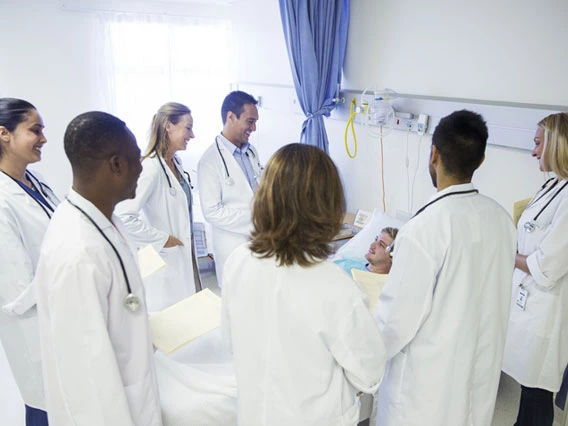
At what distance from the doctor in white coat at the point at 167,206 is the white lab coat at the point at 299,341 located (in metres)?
1.14

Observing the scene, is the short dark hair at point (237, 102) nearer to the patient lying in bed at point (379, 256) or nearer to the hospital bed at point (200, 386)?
the patient lying in bed at point (379, 256)

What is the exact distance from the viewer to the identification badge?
1.67 meters

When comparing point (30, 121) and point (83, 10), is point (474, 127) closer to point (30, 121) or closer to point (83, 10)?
point (30, 121)

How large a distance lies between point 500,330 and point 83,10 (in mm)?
4398

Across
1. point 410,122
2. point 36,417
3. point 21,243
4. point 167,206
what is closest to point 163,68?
point 167,206

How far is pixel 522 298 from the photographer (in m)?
1.68

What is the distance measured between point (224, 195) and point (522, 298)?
4.99 feet

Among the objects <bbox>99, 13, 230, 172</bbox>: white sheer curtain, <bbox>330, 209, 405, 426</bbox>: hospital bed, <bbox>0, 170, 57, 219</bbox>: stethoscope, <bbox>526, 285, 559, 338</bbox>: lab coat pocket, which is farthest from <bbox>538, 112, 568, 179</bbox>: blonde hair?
<bbox>99, 13, 230, 172</bbox>: white sheer curtain

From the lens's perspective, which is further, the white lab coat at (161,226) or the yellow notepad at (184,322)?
the white lab coat at (161,226)

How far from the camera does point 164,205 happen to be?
7.14ft

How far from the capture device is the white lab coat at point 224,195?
2309mm

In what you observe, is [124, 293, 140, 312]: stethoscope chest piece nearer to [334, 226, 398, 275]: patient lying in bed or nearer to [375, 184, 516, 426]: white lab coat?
[375, 184, 516, 426]: white lab coat

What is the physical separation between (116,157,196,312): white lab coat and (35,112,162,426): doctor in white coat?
1.01 m

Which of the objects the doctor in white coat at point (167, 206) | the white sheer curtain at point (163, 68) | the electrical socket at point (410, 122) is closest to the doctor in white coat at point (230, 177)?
the doctor in white coat at point (167, 206)
